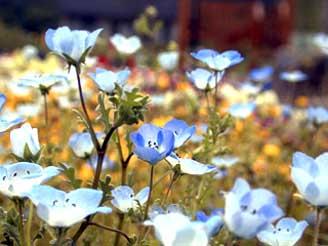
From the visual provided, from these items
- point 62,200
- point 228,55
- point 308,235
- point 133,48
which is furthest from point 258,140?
point 62,200

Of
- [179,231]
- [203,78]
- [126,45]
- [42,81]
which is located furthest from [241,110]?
[179,231]

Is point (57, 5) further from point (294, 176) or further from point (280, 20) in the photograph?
point (294, 176)

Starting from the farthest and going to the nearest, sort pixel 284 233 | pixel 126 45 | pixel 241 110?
pixel 241 110 < pixel 126 45 < pixel 284 233

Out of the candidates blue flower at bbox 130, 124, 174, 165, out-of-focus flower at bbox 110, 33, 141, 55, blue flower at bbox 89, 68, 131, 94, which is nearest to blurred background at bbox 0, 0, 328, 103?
out-of-focus flower at bbox 110, 33, 141, 55

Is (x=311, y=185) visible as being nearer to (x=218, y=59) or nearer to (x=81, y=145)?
(x=218, y=59)

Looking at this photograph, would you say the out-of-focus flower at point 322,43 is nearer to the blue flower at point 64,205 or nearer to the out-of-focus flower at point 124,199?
the out-of-focus flower at point 124,199

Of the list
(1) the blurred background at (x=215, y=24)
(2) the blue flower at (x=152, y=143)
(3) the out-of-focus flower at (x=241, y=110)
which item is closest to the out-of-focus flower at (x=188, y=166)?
(2) the blue flower at (x=152, y=143)
